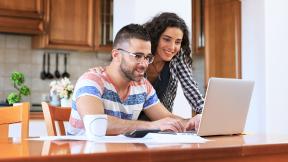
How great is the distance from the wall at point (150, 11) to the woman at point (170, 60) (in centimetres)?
58

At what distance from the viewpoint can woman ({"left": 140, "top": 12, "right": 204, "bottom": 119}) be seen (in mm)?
2373

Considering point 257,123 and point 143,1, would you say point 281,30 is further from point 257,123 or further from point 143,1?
point 143,1

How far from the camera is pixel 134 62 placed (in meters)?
2.01

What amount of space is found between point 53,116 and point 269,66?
8.57ft

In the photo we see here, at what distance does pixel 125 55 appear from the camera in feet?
6.64

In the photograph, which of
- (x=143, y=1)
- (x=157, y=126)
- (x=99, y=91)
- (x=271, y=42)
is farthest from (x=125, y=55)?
(x=271, y=42)

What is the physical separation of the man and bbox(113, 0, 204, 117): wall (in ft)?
3.18

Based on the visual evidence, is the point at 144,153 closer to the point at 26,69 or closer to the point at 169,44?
the point at 169,44

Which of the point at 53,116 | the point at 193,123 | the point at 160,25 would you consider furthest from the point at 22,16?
the point at 193,123

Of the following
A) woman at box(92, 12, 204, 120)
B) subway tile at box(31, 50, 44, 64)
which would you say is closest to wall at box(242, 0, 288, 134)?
woman at box(92, 12, 204, 120)

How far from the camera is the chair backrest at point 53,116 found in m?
1.96

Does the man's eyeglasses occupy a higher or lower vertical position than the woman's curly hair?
lower

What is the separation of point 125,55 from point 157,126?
0.40m

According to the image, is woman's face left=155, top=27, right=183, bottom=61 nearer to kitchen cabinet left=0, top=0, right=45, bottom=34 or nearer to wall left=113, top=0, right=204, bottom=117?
wall left=113, top=0, right=204, bottom=117
